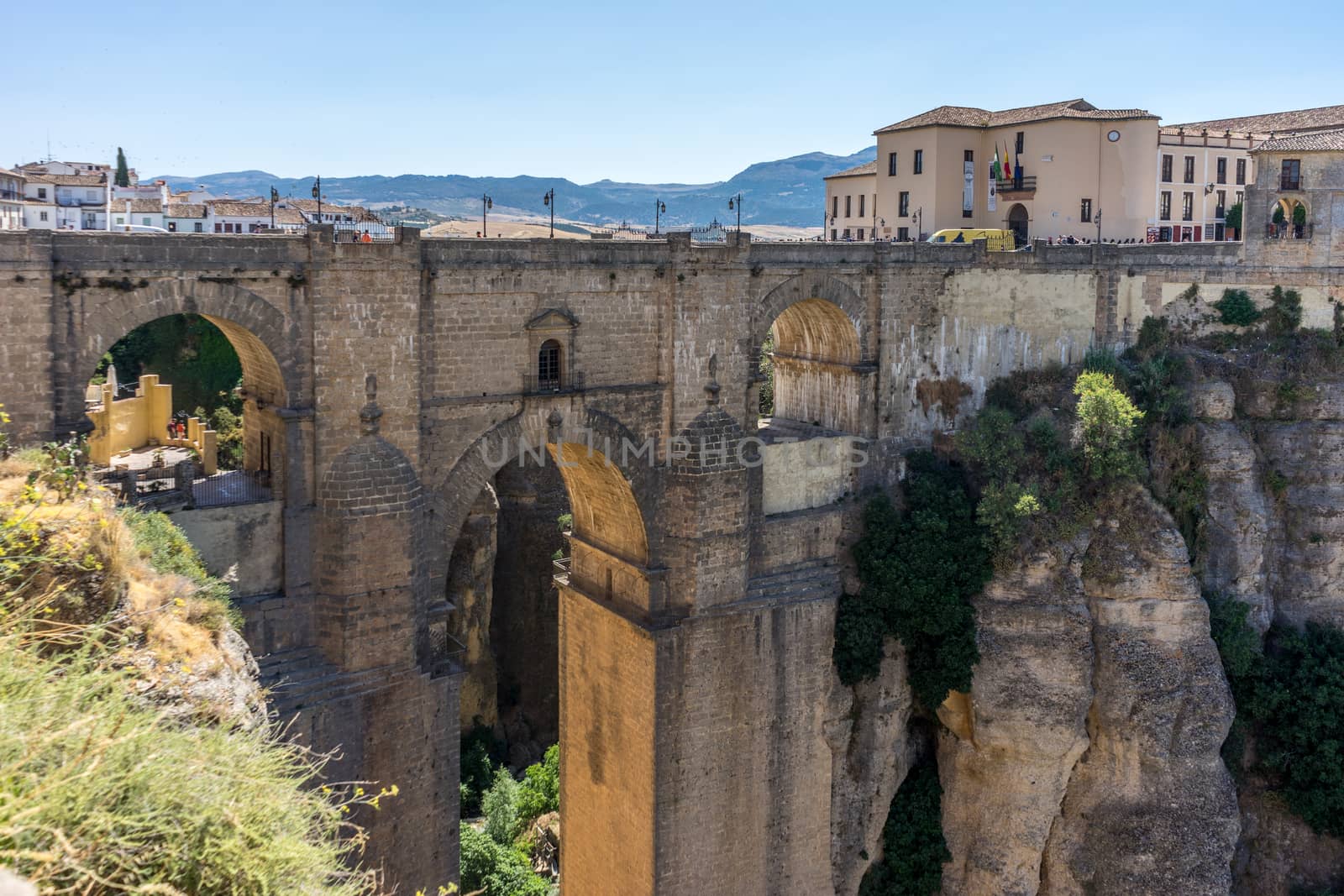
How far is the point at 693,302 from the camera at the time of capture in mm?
25844

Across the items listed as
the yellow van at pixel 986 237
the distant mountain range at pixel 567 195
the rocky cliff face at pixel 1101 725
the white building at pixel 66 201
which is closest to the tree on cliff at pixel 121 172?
the white building at pixel 66 201

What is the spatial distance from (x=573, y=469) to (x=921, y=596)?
8566 millimetres

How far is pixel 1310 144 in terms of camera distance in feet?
110

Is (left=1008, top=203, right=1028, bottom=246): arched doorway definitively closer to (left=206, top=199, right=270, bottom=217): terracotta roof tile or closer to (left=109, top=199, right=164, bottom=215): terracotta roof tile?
(left=206, top=199, right=270, bottom=217): terracotta roof tile

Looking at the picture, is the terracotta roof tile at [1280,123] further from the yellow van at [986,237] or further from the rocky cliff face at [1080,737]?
the rocky cliff face at [1080,737]

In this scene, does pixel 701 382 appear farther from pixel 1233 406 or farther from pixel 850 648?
pixel 1233 406

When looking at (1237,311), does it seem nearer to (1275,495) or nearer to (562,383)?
(1275,495)

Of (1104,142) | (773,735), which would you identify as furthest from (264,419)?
(1104,142)

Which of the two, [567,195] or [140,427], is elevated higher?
[567,195]

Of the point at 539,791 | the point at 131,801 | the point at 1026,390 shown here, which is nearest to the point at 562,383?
the point at 1026,390

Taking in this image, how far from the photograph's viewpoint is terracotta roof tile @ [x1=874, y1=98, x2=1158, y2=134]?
40500 millimetres

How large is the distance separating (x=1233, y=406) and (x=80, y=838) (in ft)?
103

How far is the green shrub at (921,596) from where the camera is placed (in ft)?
91.6

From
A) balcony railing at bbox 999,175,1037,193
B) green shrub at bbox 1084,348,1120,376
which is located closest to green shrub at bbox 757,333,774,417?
green shrub at bbox 1084,348,1120,376
